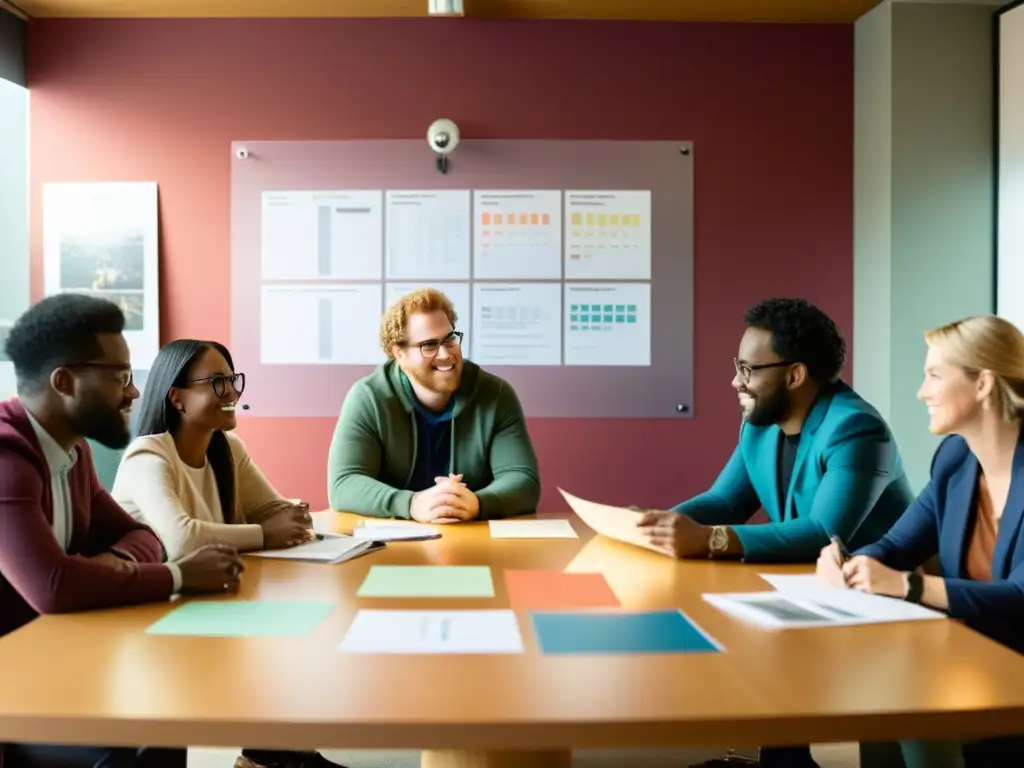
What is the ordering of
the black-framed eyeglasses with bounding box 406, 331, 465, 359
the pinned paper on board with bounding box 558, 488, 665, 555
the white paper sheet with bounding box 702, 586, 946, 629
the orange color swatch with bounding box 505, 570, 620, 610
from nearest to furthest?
the white paper sheet with bounding box 702, 586, 946, 629 → the orange color swatch with bounding box 505, 570, 620, 610 → the pinned paper on board with bounding box 558, 488, 665, 555 → the black-framed eyeglasses with bounding box 406, 331, 465, 359

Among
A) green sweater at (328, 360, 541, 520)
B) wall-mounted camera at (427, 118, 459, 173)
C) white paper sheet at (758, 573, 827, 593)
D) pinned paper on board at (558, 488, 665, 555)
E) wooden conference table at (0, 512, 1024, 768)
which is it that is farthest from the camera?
wall-mounted camera at (427, 118, 459, 173)

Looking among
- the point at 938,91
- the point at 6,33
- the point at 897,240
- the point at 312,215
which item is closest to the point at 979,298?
the point at 897,240

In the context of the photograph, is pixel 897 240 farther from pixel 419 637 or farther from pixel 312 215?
pixel 419 637

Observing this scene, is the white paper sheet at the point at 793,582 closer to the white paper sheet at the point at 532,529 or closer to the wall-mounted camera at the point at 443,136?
the white paper sheet at the point at 532,529

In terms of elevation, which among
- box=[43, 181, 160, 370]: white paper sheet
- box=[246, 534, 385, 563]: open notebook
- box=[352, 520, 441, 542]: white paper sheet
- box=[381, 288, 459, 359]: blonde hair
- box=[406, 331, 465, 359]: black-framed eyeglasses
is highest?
box=[43, 181, 160, 370]: white paper sheet

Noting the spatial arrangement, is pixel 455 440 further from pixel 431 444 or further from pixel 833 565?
pixel 833 565

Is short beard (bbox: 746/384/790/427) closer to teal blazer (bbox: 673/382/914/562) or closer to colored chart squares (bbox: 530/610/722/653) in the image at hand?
teal blazer (bbox: 673/382/914/562)

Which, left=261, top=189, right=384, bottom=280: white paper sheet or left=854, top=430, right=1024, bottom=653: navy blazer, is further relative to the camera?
left=261, top=189, right=384, bottom=280: white paper sheet

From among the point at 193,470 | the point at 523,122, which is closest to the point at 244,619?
the point at 193,470

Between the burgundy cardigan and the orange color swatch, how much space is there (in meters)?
0.60

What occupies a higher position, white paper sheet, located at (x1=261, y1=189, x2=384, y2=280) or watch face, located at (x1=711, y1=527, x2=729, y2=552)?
white paper sheet, located at (x1=261, y1=189, x2=384, y2=280)

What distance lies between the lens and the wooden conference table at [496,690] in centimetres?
100

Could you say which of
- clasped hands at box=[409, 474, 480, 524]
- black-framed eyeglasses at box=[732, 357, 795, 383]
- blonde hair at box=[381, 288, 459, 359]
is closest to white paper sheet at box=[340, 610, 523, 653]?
clasped hands at box=[409, 474, 480, 524]

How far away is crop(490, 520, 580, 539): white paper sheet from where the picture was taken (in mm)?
2205
